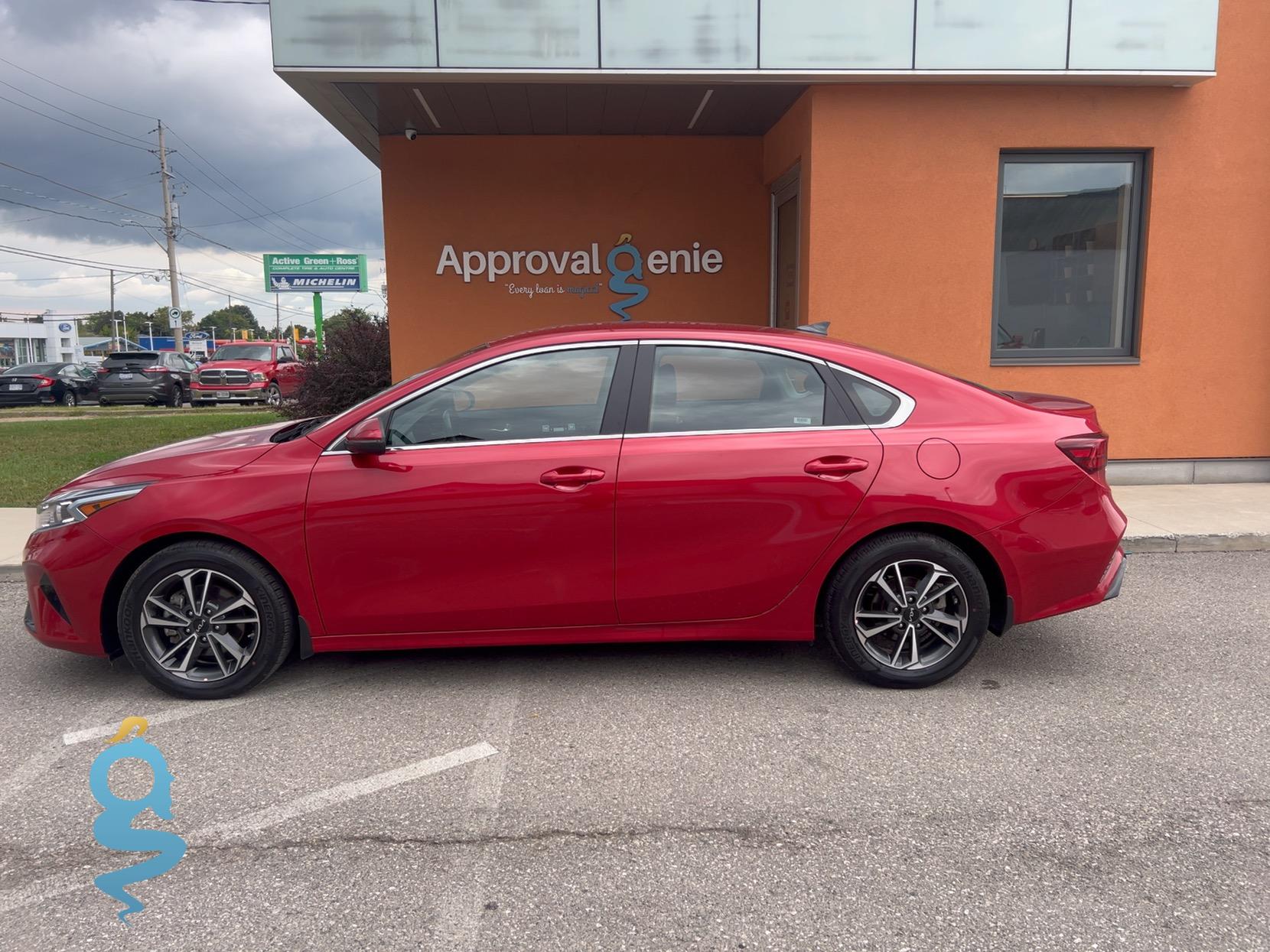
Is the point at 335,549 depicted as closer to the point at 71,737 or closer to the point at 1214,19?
the point at 71,737

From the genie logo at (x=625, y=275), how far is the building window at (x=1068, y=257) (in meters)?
4.10

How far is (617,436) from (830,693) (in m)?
1.52

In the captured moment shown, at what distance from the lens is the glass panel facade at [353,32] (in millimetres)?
7820

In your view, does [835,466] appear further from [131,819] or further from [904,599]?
[131,819]

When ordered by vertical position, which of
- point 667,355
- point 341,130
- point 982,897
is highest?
point 341,130

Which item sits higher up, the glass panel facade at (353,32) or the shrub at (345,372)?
the glass panel facade at (353,32)

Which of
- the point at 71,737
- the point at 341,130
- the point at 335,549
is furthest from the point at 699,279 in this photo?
the point at 71,737

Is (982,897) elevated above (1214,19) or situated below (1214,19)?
below

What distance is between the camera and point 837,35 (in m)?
8.12

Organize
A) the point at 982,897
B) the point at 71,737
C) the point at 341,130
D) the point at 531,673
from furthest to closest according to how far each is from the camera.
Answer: the point at 341,130 → the point at 531,673 → the point at 71,737 → the point at 982,897

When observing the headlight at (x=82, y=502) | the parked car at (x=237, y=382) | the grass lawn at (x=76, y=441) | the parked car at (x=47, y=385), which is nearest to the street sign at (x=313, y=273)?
the grass lawn at (x=76, y=441)

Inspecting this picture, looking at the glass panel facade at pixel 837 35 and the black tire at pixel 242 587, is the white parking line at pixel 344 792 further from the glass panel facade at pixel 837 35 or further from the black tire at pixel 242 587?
the glass panel facade at pixel 837 35

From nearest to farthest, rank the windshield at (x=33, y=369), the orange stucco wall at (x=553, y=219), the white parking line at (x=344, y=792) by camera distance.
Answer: the white parking line at (x=344, y=792) → the orange stucco wall at (x=553, y=219) → the windshield at (x=33, y=369)

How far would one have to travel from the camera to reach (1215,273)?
346 inches
